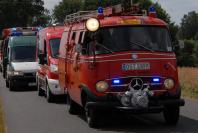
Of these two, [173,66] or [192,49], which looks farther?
[192,49]

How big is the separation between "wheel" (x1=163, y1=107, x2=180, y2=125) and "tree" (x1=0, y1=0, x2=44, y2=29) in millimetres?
110082

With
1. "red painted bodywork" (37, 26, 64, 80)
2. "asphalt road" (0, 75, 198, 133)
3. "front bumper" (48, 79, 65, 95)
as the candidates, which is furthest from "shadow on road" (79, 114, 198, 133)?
"red painted bodywork" (37, 26, 64, 80)

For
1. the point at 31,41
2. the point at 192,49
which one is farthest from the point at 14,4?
the point at 31,41

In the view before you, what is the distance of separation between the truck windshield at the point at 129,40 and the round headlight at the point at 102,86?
2.25 ft

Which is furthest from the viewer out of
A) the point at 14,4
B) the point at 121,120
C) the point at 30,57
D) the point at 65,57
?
the point at 14,4

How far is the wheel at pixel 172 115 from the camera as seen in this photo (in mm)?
11945

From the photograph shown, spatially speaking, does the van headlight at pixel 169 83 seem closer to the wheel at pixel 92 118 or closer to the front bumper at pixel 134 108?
the front bumper at pixel 134 108

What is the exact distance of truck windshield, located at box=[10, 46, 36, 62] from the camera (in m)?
24.7

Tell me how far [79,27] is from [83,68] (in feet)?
5.60

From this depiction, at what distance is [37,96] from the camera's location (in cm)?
2086

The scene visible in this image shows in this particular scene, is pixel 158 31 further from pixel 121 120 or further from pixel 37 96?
pixel 37 96

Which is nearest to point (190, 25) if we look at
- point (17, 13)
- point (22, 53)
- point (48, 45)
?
point (17, 13)

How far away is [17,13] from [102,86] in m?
114

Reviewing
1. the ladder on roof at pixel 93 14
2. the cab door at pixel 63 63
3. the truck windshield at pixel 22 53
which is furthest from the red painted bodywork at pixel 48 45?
the truck windshield at pixel 22 53
